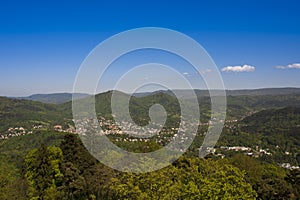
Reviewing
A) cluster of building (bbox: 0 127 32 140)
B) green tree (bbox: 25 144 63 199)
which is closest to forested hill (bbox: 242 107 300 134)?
cluster of building (bbox: 0 127 32 140)

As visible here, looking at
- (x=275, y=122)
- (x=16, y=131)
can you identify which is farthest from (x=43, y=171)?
(x=275, y=122)

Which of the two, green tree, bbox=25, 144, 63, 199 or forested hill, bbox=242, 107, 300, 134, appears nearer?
green tree, bbox=25, 144, 63, 199

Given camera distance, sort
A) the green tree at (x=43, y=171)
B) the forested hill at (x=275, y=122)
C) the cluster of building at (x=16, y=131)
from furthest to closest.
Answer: the forested hill at (x=275, y=122) → the cluster of building at (x=16, y=131) → the green tree at (x=43, y=171)

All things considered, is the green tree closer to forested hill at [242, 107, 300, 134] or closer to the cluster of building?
the cluster of building

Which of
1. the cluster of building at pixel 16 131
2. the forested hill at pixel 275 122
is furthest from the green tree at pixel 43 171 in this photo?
the forested hill at pixel 275 122

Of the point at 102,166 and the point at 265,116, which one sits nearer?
the point at 102,166

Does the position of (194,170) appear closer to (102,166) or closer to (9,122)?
(102,166)

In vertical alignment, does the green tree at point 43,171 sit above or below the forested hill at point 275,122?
above

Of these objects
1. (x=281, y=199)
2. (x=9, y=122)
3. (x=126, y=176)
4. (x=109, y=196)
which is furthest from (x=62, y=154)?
(x=9, y=122)

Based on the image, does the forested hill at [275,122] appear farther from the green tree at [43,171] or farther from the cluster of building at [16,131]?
the green tree at [43,171]

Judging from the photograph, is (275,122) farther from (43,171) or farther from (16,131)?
(43,171)

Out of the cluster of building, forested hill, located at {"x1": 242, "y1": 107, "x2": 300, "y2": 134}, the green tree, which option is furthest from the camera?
forested hill, located at {"x1": 242, "y1": 107, "x2": 300, "y2": 134}
